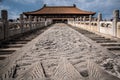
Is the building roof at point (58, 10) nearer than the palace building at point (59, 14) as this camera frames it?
No

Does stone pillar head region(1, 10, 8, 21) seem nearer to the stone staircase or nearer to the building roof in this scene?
the stone staircase

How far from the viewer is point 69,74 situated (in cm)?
346

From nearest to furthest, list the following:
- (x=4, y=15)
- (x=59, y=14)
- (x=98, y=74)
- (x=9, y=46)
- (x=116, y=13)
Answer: (x=98, y=74), (x=9, y=46), (x=4, y=15), (x=116, y=13), (x=59, y=14)

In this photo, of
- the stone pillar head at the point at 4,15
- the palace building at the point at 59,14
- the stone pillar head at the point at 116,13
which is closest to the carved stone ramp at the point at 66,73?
the stone pillar head at the point at 4,15

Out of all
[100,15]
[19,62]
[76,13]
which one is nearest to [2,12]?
[19,62]

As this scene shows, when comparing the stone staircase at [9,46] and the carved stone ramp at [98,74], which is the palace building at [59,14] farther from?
the carved stone ramp at [98,74]

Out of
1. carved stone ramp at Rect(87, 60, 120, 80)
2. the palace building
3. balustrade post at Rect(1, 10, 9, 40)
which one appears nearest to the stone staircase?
balustrade post at Rect(1, 10, 9, 40)

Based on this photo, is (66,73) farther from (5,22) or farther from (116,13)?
(116,13)

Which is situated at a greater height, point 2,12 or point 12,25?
point 2,12

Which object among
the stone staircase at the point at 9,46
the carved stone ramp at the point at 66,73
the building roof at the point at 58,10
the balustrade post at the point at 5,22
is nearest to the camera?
the carved stone ramp at the point at 66,73

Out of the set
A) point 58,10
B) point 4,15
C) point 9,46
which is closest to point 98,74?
point 9,46

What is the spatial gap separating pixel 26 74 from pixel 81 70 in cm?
115

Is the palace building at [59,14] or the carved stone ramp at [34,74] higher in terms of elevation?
the palace building at [59,14]

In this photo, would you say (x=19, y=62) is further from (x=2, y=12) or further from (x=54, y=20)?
(x=54, y=20)
